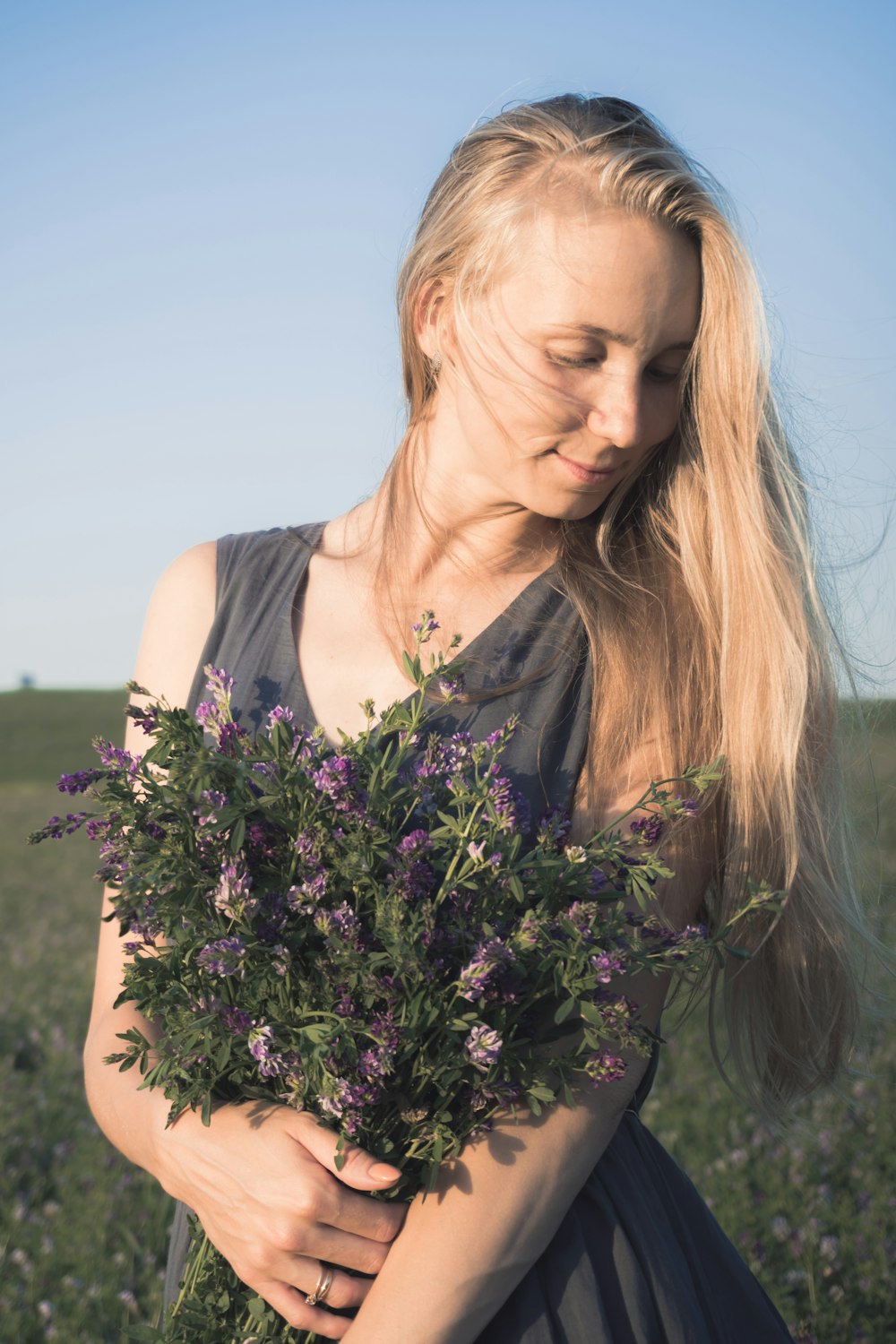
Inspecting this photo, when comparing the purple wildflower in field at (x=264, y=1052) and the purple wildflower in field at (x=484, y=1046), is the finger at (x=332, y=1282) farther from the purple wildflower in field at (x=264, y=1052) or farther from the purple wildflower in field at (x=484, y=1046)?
the purple wildflower in field at (x=484, y=1046)

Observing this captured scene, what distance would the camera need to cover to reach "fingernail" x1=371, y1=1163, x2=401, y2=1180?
185 centimetres

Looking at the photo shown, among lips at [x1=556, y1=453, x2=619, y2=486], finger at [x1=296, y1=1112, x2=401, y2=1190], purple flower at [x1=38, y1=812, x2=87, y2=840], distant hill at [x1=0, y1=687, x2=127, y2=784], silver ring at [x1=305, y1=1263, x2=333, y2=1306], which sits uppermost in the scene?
lips at [x1=556, y1=453, x2=619, y2=486]

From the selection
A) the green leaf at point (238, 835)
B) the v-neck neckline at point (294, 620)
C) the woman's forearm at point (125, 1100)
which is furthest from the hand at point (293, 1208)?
the v-neck neckline at point (294, 620)

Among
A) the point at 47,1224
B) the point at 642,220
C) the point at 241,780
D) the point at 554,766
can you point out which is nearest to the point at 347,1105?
the point at 241,780

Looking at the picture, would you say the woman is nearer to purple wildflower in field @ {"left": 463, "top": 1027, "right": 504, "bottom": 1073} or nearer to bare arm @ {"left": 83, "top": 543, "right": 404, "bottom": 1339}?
bare arm @ {"left": 83, "top": 543, "right": 404, "bottom": 1339}

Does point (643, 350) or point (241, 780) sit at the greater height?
point (643, 350)

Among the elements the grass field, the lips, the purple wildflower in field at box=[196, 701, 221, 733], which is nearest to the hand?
the purple wildflower in field at box=[196, 701, 221, 733]

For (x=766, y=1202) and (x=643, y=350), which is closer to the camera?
(x=643, y=350)

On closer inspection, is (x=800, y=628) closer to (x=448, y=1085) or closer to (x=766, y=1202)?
(x=448, y=1085)

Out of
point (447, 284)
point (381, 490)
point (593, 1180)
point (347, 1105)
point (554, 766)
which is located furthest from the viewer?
point (381, 490)

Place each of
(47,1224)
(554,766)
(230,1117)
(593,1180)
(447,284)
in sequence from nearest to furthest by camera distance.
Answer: (230,1117)
(593,1180)
(554,766)
(447,284)
(47,1224)

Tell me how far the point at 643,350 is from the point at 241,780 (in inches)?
48.0

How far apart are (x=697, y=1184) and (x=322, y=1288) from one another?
3.53 metres

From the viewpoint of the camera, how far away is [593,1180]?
228 centimetres
